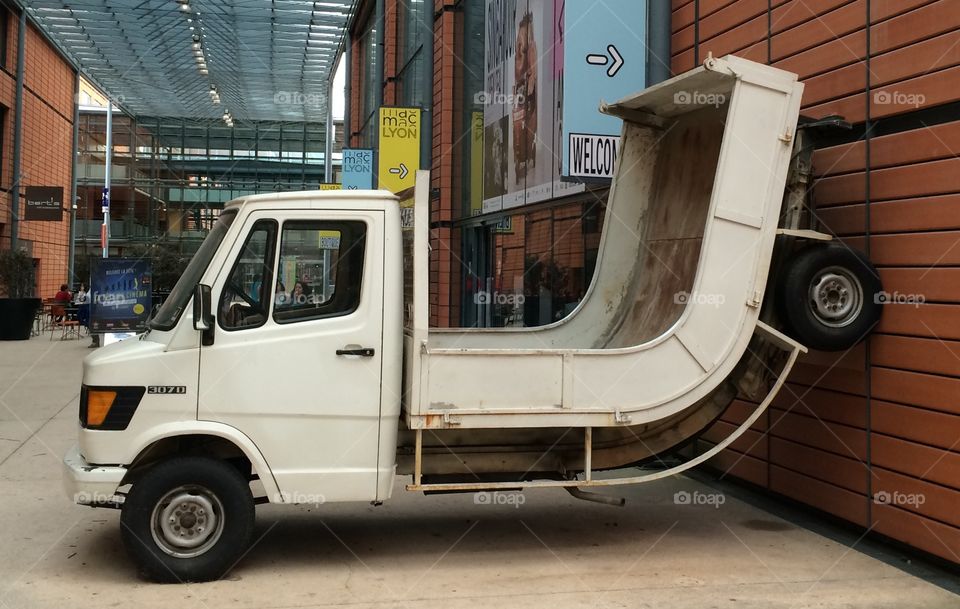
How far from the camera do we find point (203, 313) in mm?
5359

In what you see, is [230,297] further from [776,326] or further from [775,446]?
[775,446]

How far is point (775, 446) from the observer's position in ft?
24.1

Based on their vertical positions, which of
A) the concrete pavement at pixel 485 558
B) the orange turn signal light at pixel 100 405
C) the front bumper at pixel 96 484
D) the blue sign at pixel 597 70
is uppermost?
the blue sign at pixel 597 70

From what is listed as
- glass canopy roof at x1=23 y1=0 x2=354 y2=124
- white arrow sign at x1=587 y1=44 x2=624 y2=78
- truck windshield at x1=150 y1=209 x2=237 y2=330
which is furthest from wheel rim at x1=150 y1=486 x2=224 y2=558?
glass canopy roof at x1=23 y1=0 x2=354 y2=124

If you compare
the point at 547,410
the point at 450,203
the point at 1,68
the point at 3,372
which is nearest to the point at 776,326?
the point at 547,410

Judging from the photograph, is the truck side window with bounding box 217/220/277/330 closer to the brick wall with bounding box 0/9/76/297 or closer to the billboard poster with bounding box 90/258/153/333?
the billboard poster with bounding box 90/258/153/333

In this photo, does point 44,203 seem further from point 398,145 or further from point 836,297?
point 836,297

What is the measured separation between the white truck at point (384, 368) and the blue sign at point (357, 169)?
531 inches

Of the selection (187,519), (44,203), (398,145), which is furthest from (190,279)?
(44,203)

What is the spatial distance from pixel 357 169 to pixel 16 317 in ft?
37.4

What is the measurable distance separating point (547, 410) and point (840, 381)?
238 centimetres

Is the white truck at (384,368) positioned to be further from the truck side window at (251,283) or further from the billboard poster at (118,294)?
the billboard poster at (118,294)

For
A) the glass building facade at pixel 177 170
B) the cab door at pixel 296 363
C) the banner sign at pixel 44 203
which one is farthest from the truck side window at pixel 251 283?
the glass building facade at pixel 177 170

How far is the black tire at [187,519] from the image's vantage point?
5316 millimetres
